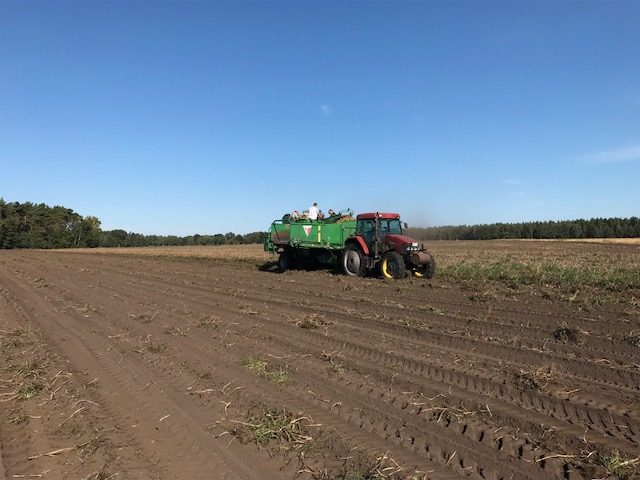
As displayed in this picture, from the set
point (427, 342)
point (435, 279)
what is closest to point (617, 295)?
point (435, 279)

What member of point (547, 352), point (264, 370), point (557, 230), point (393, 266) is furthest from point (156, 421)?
point (557, 230)

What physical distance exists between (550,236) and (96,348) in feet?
250

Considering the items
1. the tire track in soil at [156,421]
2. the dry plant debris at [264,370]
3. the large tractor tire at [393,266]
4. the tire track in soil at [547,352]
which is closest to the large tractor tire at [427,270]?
the large tractor tire at [393,266]

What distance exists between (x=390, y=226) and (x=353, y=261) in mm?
1680

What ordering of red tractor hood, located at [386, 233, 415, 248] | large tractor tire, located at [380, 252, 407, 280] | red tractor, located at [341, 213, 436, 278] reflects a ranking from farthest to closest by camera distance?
red tractor hood, located at [386, 233, 415, 248] → red tractor, located at [341, 213, 436, 278] → large tractor tire, located at [380, 252, 407, 280]

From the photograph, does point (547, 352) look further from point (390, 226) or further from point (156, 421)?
point (390, 226)

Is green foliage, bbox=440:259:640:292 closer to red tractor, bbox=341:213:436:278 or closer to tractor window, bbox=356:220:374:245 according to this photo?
red tractor, bbox=341:213:436:278

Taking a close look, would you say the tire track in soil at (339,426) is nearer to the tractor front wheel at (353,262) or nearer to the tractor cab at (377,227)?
the tractor front wheel at (353,262)

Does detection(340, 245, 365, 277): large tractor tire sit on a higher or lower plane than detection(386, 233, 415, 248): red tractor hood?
lower

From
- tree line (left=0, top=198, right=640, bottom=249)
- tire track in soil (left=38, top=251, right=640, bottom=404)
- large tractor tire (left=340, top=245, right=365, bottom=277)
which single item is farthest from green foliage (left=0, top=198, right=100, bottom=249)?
tire track in soil (left=38, top=251, right=640, bottom=404)

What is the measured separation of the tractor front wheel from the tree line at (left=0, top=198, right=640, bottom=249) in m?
50.6

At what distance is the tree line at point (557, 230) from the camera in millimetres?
68000

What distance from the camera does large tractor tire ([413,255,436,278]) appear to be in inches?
576

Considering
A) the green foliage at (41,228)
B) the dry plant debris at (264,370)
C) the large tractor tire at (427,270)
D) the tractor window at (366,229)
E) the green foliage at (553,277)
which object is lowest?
the dry plant debris at (264,370)
